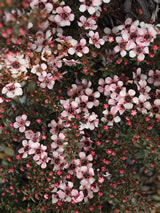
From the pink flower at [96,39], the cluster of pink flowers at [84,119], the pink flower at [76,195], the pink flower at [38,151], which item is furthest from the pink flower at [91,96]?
the pink flower at [76,195]

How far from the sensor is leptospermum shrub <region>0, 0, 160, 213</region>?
169cm

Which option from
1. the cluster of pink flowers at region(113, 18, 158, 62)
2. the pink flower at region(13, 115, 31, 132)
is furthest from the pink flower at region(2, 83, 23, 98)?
the cluster of pink flowers at region(113, 18, 158, 62)

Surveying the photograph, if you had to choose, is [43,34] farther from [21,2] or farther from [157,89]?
[157,89]

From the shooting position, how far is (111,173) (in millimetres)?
2209

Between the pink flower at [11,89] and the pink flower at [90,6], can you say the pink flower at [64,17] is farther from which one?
the pink flower at [11,89]

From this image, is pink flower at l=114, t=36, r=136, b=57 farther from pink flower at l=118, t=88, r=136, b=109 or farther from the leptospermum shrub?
pink flower at l=118, t=88, r=136, b=109

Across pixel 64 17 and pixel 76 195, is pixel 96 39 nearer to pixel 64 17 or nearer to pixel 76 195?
pixel 64 17

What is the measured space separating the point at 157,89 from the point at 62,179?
96cm

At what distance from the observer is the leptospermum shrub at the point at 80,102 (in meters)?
1.69

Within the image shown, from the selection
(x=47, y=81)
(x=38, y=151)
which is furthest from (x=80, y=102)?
(x=38, y=151)

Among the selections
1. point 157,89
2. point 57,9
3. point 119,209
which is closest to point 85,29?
point 57,9

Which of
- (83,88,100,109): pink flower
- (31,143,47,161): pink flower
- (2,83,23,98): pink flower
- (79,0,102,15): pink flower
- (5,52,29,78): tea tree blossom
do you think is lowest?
(31,143,47,161): pink flower

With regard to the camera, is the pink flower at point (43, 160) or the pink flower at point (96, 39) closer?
the pink flower at point (96, 39)

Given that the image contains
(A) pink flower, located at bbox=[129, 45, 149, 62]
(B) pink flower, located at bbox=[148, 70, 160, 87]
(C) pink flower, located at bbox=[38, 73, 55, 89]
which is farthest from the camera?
(B) pink flower, located at bbox=[148, 70, 160, 87]
